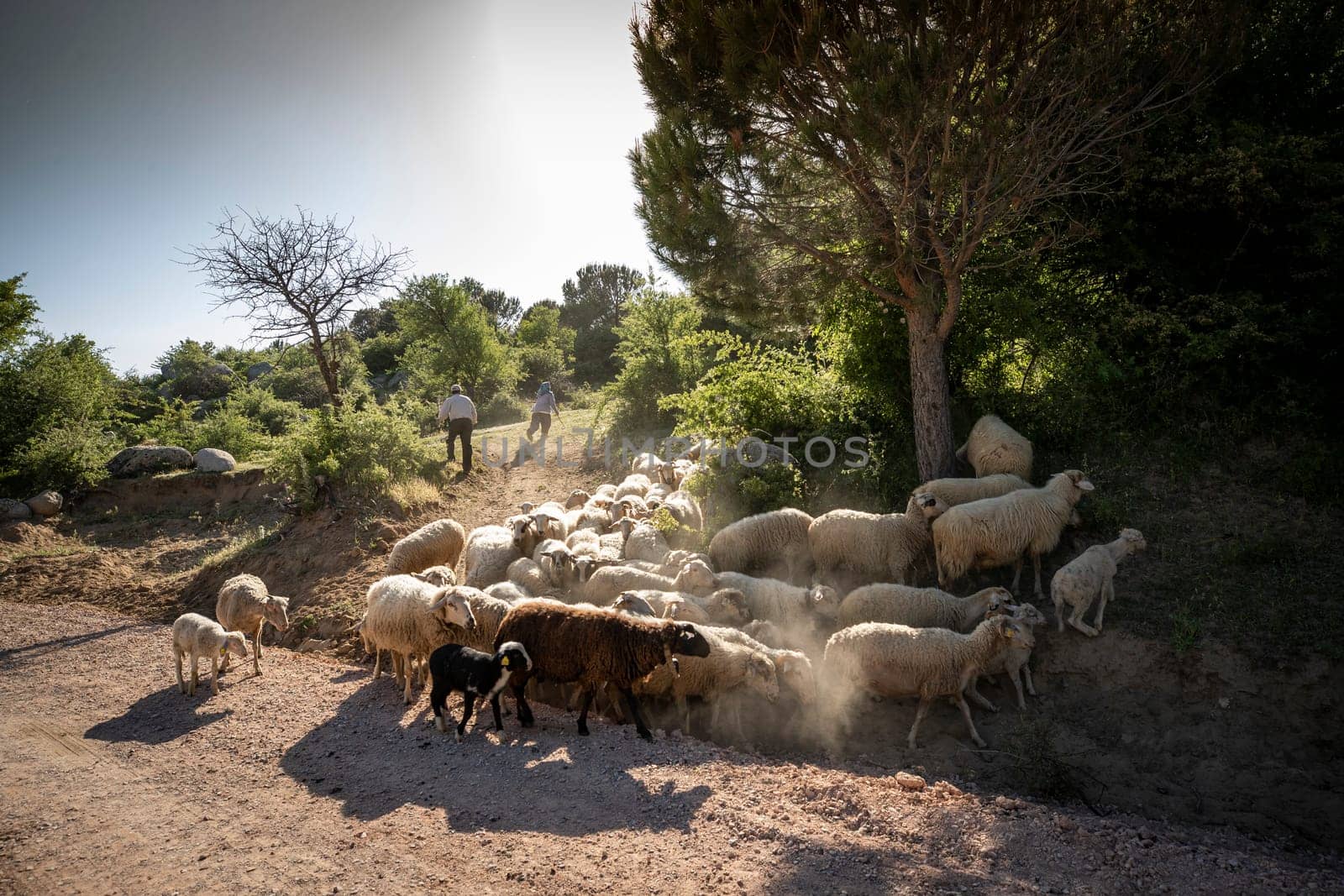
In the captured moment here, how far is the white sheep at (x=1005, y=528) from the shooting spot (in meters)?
7.58

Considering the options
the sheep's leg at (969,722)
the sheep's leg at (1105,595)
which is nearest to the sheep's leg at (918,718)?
the sheep's leg at (969,722)

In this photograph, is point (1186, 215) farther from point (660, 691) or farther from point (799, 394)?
point (660, 691)

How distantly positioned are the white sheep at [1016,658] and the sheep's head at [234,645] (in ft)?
25.9

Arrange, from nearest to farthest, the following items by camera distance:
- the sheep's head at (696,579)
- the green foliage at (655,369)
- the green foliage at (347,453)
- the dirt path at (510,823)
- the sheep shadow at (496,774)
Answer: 1. the dirt path at (510,823)
2. the sheep shadow at (496,774)
3. the sheep's head at (696,579)
4. the green foliage at (347,453)
5. the green foliage at (655,369)

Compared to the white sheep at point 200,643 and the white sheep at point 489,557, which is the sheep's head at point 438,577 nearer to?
the white sheep at point 489,557

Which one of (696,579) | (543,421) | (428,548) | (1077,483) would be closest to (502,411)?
(543,421)

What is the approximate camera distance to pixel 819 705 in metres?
6.54

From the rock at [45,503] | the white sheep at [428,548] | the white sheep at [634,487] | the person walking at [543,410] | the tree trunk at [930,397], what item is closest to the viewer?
the tree trunk at [930,397]

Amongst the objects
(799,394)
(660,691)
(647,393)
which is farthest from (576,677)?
(647,393)

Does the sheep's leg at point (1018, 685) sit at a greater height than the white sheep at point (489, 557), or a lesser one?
lesser

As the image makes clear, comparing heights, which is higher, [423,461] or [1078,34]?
[1078,34]

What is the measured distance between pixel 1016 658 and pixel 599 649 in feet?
13.4

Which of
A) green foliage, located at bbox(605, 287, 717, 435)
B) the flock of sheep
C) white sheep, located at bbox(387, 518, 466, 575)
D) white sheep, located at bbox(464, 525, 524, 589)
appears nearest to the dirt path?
the flock of sheep

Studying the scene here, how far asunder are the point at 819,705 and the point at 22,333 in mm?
23742
